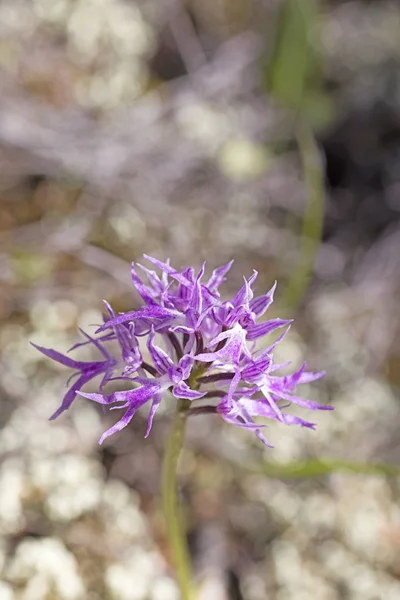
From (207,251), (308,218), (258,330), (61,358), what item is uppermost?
(258,330)

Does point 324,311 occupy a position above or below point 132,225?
below

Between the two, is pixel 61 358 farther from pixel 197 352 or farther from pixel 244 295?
pixel 244 295

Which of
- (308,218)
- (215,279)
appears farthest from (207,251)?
(215,279)

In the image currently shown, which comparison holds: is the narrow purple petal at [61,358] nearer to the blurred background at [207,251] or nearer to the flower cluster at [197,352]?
the flower cluster at [197,352]

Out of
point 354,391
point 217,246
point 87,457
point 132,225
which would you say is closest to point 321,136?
point 217,246

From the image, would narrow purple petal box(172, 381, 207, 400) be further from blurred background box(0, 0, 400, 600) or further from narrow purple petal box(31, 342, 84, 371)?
blurred background box(0, 0, 400, 600)

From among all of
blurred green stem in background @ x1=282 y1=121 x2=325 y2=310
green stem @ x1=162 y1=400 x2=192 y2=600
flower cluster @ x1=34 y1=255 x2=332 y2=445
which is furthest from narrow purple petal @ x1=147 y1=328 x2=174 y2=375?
blurred green stem in background @ x1=282 y1=121 x2=325 y2=310

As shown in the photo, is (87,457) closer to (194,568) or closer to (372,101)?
(194,568)
